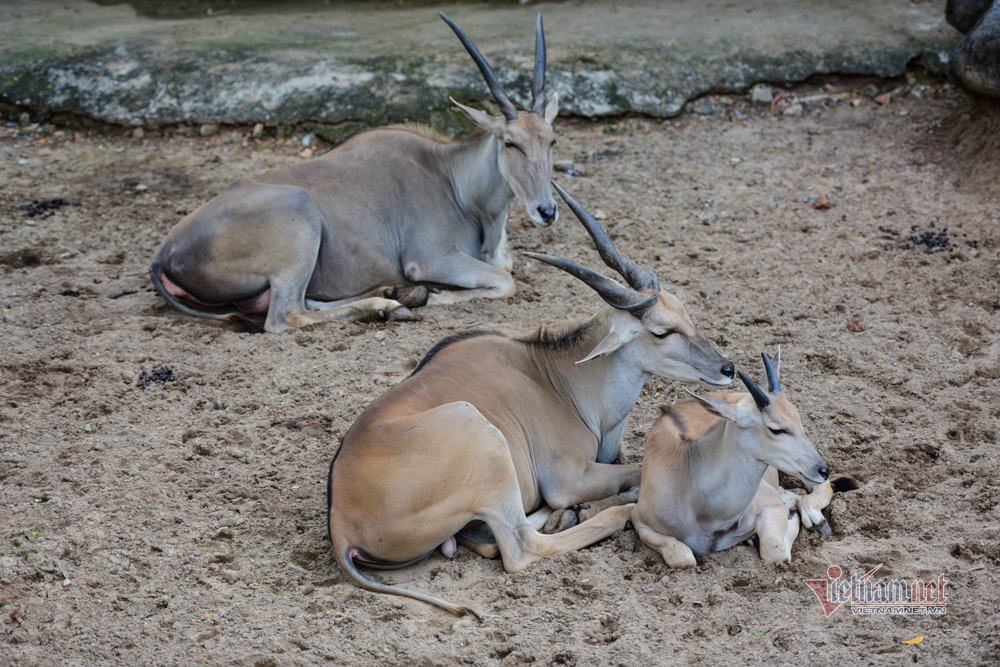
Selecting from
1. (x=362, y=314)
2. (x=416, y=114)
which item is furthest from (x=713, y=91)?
(x=362, y=314)

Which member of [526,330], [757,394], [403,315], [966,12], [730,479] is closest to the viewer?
[757,394]

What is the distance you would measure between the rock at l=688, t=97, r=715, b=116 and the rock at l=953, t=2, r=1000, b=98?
1912mm

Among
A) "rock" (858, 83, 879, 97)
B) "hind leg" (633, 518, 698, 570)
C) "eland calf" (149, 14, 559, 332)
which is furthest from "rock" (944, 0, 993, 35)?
"hind leg" (633, 518, 698, 570)

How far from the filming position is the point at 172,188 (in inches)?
261

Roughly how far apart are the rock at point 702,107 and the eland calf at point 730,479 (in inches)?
180

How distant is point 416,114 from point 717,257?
9.77 ft

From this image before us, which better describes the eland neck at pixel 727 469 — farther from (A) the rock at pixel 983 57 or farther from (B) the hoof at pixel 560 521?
(A) the rock at pixel 983 57

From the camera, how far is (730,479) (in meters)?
3.14

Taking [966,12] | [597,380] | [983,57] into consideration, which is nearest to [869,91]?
[966,12]

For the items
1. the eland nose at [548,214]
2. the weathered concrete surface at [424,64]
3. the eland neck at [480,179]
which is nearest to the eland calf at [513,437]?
the eland nose at [548,214]

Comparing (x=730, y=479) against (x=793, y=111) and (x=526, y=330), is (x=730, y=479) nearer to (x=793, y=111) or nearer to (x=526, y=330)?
(x=526, y=330)

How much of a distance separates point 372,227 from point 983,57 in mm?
4198

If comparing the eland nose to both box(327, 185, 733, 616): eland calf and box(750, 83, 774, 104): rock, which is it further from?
box(750, 83, 774, 104): rock

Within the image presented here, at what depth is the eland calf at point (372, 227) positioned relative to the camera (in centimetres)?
506
